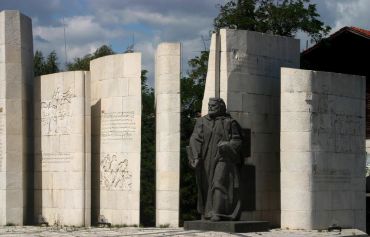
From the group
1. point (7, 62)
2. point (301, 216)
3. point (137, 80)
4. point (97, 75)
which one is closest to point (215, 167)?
point (301, 216)

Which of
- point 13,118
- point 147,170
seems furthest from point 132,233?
point 147,170

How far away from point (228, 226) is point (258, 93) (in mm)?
4471

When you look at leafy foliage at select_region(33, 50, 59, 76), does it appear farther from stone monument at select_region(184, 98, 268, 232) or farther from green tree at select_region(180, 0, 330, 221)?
stone monument at select_region(184, 98, 268, 232)

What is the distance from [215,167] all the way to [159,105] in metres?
3.50

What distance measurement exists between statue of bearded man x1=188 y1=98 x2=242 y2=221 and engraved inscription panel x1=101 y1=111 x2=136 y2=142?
11.4 ft

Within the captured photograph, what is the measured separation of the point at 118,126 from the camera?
21609 millimetres

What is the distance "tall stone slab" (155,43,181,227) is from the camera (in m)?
20.4

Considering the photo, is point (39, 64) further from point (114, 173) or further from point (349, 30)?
point (114, 173)

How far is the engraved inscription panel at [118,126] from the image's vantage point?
2136cm

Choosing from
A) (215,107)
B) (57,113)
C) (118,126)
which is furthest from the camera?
(57,113)

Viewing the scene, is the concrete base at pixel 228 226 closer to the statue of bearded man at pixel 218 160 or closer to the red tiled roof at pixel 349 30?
the statue of bearded man at pixel 218 160

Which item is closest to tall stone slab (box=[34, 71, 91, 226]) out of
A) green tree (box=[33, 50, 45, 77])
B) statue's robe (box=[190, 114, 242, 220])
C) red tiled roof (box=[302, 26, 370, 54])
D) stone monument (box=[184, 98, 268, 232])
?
stone monument (box=[184, 98, 268, 232])

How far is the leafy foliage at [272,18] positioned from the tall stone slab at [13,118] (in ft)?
40.4

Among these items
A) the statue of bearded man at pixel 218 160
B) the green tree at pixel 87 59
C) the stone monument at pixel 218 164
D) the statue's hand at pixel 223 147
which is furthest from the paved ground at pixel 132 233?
the green tree at pixel 87 59
